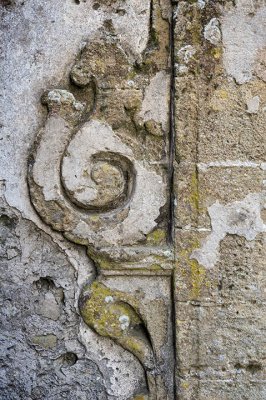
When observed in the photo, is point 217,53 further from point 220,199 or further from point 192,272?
point 192,272

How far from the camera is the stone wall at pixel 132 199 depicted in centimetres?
224

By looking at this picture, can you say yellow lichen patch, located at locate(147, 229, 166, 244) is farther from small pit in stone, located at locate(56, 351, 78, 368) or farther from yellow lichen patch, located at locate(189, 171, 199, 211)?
small pit in stone, located at locate(56, 351, 78, 368)

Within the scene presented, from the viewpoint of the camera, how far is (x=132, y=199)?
2307 millimetres

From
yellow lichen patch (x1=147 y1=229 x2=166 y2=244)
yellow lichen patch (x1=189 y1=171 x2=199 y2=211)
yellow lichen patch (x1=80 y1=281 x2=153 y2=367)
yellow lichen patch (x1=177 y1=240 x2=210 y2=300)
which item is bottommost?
yellow lichen patch (x1=80 y1=281 x2=153 y2=367)

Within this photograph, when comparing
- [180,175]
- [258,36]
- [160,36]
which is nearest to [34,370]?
[180,175]

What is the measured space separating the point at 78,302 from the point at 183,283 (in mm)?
446

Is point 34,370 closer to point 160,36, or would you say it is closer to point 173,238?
point 173,238

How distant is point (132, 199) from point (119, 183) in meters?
0.09

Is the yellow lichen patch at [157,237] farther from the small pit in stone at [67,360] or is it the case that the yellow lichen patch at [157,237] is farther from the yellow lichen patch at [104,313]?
the small pit in stone at [67,360]

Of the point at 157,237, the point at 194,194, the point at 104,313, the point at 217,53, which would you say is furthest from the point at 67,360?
the point at 217,53

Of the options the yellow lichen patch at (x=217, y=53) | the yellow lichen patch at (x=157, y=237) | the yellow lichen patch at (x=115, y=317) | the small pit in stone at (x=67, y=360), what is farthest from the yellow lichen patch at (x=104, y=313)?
the yellow lichen patch at (x=217, y=53)

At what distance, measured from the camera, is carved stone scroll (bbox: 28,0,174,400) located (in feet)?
7.36

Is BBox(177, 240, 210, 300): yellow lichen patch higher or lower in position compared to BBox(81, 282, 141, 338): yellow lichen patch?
higher

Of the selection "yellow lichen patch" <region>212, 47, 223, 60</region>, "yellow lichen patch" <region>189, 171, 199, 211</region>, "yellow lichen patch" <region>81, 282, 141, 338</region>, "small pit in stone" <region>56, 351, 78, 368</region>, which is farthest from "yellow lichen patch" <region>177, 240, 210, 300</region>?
Answer: "yellow lichen patch" <region>212, 47, 223, 60</region>
